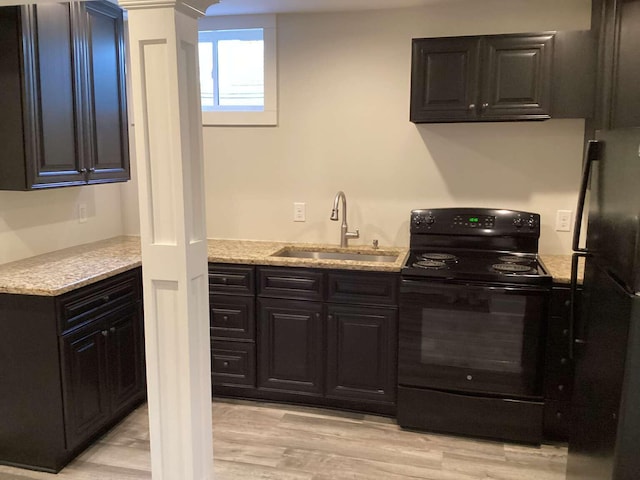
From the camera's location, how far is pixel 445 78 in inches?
123

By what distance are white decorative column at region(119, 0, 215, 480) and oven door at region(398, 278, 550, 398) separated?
4.25 feet

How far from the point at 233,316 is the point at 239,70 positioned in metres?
1.65

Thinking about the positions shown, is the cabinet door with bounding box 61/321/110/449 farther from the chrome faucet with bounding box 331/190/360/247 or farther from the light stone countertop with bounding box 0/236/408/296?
the chrome faucet with bounding box 331/190/360/247

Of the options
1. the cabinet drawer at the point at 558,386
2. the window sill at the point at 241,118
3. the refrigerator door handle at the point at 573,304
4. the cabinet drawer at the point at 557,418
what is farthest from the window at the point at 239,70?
the cabinet drawer at the point at 557,418

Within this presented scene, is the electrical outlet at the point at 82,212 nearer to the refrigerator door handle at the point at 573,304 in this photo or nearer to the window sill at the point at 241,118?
the window sill at the point at 241,118

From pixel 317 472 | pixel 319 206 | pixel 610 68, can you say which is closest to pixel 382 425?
pixel 317 472

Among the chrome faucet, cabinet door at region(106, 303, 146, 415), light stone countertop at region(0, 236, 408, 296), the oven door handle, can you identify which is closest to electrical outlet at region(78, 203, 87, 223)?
light stone countertop at region(0, 236, 408, 296)

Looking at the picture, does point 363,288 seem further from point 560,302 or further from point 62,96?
point 62,96

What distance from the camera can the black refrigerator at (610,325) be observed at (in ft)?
5.50

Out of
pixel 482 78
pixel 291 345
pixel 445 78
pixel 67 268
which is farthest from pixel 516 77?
pixel 67 268

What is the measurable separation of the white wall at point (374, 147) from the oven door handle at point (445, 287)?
631 millimetres

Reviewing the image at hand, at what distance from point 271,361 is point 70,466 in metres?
1.17

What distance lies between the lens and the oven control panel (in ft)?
10.7

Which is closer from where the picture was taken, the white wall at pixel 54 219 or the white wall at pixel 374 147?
the white wall at pixel 54 219
